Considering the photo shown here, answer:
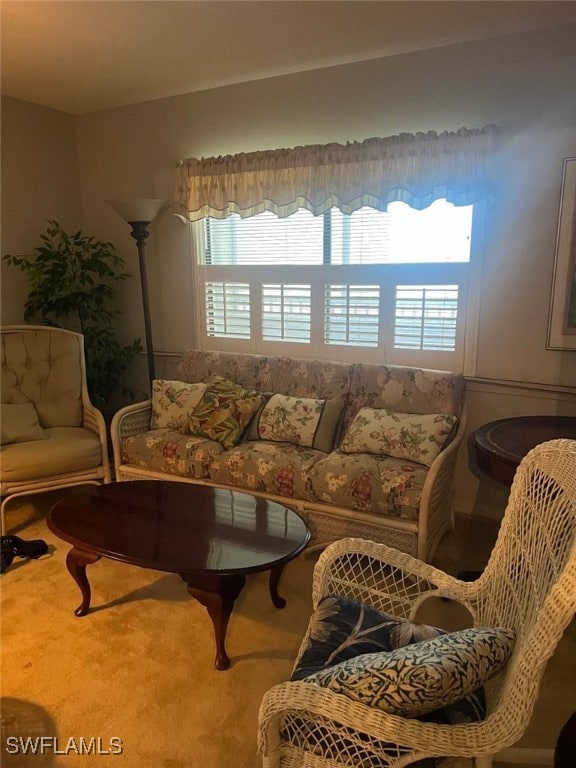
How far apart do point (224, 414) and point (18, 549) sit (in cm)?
124

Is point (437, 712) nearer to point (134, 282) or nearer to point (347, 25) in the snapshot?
point (347, 25)

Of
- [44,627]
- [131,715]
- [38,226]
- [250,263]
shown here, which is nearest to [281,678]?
[131,715]

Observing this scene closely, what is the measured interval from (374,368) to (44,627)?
1.99 meters

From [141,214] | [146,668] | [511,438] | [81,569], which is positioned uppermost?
[141,214]

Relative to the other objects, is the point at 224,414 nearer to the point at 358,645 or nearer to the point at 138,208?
the point at 138,208

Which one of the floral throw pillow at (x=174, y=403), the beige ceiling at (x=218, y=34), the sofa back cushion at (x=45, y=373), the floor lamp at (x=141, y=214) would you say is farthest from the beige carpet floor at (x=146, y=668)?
the beige ceiling at (x=218, y=34)

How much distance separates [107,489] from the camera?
8.01 ft

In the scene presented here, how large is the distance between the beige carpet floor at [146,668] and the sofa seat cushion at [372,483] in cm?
43

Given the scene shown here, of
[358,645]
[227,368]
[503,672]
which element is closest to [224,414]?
[227,368]

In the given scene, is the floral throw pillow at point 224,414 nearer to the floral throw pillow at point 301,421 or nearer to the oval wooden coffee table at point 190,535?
the floral throw pillow at point 301,421

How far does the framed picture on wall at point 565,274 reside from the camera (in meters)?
2.51

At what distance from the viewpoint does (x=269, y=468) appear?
104 inches

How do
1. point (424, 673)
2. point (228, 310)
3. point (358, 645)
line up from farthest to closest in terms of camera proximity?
point (228, 310), point (358, 645), point (424, 673)

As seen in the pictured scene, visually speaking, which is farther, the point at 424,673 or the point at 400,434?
the point at 400,434
